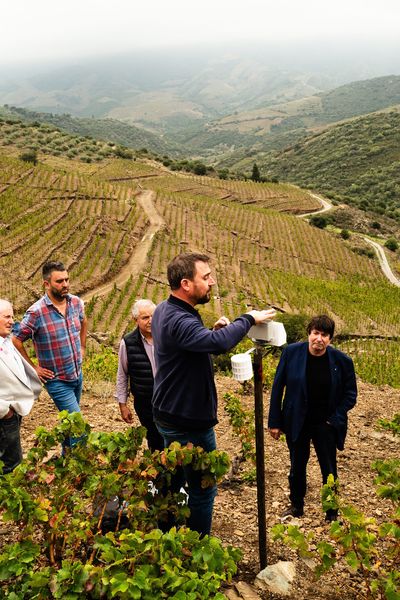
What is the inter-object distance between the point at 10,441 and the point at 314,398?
2.56 meters

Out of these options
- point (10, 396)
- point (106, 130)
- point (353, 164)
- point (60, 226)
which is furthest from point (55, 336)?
point (106, 130)

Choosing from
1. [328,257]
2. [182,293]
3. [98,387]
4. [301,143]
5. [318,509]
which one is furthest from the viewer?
[301,143]

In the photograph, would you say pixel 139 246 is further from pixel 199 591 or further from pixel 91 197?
pixel 199 591

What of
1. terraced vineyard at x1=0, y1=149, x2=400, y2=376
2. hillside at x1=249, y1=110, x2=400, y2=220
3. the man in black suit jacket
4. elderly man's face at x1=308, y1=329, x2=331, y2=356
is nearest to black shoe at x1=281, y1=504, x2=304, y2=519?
the man in black suit jacket

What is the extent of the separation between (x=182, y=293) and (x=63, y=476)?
4.40 feet

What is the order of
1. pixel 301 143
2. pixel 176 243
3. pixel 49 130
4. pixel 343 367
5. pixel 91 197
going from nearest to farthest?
pixel 343 367 < pixel 176 243 < pixel 91 197 < pixel 49 130 < pixel 301 143

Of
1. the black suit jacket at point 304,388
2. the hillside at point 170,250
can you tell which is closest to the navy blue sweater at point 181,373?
the black suit jacket at point 304,388

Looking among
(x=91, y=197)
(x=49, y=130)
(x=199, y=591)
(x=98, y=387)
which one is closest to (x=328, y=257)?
(x=91, y=197)

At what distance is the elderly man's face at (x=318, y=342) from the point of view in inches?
156

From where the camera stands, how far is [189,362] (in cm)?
308

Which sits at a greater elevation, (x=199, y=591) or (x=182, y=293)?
(x=182, y=293)

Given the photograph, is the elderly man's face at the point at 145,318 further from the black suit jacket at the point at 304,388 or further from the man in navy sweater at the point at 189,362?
the black suit jacket at the point at 304,388

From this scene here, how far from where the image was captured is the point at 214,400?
3.19 m

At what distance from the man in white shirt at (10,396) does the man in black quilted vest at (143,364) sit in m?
0.88
